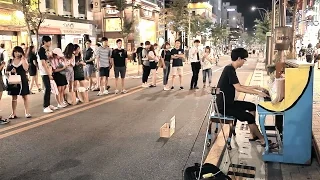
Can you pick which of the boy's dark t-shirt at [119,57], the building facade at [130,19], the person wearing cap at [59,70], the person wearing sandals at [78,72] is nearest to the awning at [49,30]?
the building facade at [130,19]

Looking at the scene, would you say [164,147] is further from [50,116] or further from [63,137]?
[50,116]

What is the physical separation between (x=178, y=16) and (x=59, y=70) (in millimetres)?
37079

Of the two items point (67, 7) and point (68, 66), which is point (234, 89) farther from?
point (67, 7)

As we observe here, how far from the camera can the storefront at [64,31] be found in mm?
24828

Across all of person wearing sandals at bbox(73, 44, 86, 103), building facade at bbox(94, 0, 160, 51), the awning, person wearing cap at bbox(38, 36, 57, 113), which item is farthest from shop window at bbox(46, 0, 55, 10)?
person wearing cap at bbox(38, 36, 57, 113)

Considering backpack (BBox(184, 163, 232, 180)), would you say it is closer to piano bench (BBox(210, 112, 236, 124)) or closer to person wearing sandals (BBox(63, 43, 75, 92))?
piano bench (BBox(210, 112, 236, 124))

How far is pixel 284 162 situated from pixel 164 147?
2.02 metres

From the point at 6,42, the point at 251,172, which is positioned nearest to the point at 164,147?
the point at 251,172

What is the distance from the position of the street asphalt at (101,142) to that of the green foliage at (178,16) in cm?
3609

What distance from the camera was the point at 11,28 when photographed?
21.6 m

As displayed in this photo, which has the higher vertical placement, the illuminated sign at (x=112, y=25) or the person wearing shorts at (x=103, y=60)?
the illuminated sign at (x=112, y=25)

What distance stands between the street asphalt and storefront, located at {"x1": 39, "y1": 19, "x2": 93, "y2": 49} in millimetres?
15055

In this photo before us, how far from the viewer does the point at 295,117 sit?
16.7ft

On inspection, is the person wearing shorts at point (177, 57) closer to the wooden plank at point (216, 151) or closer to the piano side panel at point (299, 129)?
the wooden plank at point (216, 151)
